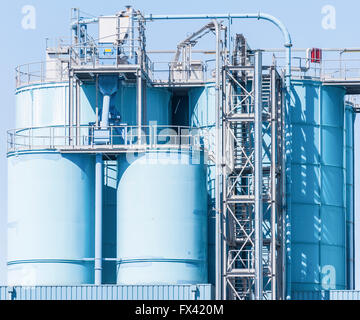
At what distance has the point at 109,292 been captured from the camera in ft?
193

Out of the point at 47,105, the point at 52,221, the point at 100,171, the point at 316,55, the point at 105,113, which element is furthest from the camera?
the point at 47,105

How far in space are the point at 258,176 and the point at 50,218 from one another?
34.3 ft

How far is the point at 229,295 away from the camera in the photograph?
60969 millimetres

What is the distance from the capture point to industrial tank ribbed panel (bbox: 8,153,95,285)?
61.1m

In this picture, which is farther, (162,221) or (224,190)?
(224,190)

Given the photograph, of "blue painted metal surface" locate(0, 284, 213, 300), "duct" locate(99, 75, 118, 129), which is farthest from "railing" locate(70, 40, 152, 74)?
"blue painted metal surface" locate(0, 284, 213, 300)

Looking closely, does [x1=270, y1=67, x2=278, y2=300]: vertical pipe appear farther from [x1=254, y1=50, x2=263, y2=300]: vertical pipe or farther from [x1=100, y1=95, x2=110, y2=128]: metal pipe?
[x1=100, y1=95, x2=110, y2=128]: metal pipe

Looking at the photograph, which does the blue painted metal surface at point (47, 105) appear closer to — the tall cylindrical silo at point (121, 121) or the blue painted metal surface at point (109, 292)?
the tall cylindrical silo at point (121, 121)

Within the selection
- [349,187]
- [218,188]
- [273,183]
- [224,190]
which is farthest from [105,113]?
[349,187]

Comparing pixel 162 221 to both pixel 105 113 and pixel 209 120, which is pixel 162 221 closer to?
pixel 105 113

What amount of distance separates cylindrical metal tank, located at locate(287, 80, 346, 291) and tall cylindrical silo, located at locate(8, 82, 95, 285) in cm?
1087

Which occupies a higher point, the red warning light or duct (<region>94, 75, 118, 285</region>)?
the red warning light
